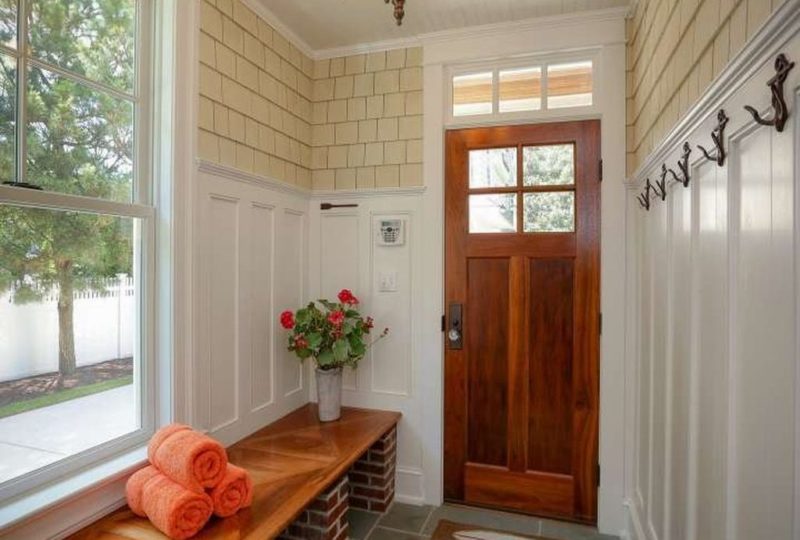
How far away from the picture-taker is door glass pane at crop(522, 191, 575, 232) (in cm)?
259

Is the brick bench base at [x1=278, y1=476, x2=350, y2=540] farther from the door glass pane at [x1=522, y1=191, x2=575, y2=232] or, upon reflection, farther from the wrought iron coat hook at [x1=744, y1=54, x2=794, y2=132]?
the wrought iron coat hook at [x1=744, y1=54, x2=794, y2=132]

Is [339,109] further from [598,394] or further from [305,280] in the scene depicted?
[598,394]

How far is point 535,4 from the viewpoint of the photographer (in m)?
2.43

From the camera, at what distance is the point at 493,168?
2723 millimetres

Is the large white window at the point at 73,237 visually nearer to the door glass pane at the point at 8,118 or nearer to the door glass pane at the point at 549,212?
the door glass pane at the point at 8,118

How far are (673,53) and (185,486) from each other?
2.22 m

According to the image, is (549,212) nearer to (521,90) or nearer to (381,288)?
(521,90)

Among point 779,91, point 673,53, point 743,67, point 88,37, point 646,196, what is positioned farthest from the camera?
point 646,196

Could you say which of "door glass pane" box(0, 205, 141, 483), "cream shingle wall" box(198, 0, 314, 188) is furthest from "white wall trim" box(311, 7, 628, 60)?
"door glass pane" box(0, 205, 141, 483)

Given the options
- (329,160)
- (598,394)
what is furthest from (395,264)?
(598,394)

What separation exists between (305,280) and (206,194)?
3.25 ft

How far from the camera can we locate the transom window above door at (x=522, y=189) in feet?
8.54

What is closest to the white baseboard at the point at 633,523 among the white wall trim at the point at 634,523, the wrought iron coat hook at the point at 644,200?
the white wall trim at the point at 634,523

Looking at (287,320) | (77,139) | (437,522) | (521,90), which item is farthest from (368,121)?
(437,522)
